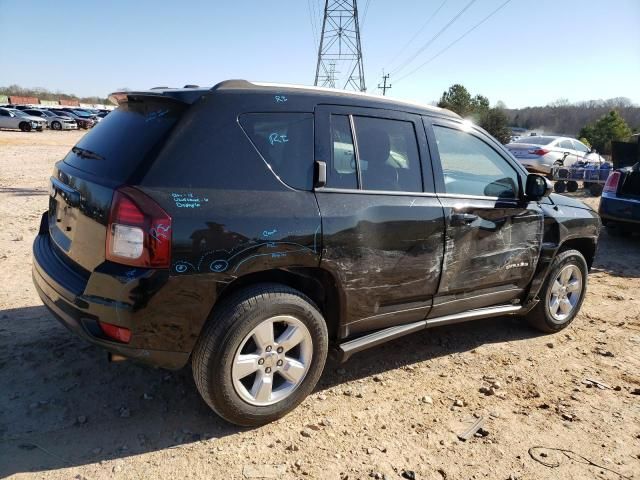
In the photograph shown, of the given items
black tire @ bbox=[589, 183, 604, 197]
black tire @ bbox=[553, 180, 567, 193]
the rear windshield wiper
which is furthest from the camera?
black tire @ bbox=[553, 180, 567, 193]

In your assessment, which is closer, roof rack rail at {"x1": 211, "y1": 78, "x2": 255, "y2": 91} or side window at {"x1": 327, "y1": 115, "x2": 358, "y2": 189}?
roof rack rail at {"x1": 211, "y1": 78, "x2": 255, "y2": 91}

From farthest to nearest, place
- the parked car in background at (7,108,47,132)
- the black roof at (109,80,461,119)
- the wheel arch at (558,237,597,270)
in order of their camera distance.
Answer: the parked car in background at (7,108,47,132)
the wheel arch at (558,237,597,270)
the black roof at (109,80,461,119)

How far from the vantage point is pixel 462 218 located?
350 centimetres

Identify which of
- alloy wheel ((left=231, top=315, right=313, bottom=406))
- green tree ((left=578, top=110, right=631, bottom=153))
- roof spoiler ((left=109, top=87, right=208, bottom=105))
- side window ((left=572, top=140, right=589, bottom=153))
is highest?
green tree ((left=578, top=110, right=631, bottom=153))

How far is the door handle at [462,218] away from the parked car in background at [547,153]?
1389 cm

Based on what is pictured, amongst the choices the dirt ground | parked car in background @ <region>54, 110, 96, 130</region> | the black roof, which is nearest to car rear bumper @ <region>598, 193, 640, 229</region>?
the dirt ground

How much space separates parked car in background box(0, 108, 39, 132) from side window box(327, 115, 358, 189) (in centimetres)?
4005

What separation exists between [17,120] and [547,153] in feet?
117

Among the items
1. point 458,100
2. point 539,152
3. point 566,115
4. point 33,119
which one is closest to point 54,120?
point 33,119

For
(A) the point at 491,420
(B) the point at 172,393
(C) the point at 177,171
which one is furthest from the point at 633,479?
Answer: (C) the point at 177,171

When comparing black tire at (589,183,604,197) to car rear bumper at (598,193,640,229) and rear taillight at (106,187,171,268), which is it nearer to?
car rear bumper at (598,193,640,229)

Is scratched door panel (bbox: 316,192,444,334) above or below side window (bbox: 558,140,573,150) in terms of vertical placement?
below

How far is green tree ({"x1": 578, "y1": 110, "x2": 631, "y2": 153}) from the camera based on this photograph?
34844 millimetres

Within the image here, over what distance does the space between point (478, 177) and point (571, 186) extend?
12.5m
